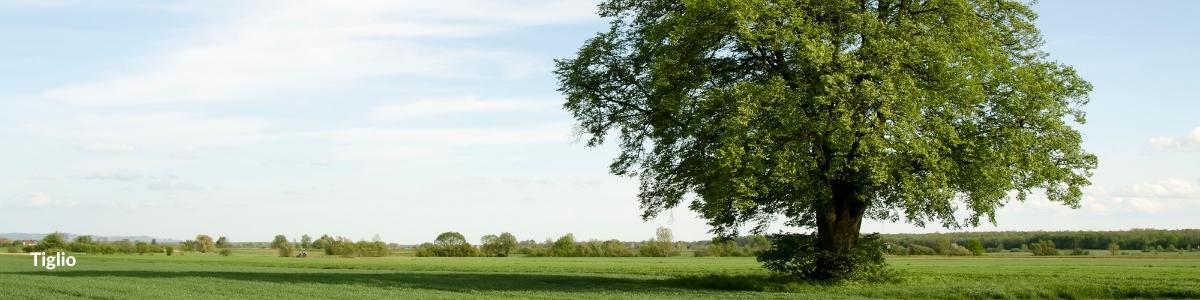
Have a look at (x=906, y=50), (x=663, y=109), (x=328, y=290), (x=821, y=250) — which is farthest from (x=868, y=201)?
(x=328, y=290)

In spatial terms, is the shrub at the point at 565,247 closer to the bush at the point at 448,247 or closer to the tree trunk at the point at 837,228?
the bush at the point at 448,247

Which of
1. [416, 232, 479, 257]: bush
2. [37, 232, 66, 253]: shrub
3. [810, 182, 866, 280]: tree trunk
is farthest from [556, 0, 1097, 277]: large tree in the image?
[37, 232, 66, 253]: shrub

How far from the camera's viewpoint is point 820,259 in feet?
117

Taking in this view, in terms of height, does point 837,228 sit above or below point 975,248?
above

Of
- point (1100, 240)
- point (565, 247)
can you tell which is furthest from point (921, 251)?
point (565, 247)

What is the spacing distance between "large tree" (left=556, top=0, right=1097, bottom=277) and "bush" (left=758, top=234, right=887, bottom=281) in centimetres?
57

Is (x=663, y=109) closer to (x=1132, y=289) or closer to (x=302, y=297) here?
(x=302, y=297)

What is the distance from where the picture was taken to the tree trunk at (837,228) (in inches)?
1401

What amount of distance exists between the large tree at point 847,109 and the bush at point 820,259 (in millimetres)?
567

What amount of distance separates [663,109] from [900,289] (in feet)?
34.5

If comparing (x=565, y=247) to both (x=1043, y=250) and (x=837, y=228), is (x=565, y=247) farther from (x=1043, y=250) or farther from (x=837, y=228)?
(x=837, y=228)

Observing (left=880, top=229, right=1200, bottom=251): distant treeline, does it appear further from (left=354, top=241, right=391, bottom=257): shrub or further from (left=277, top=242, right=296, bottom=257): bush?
(left=277, top=242, right=296, bottom=257): bush

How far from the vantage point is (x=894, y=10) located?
1406 inches

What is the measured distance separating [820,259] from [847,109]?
6954mm
